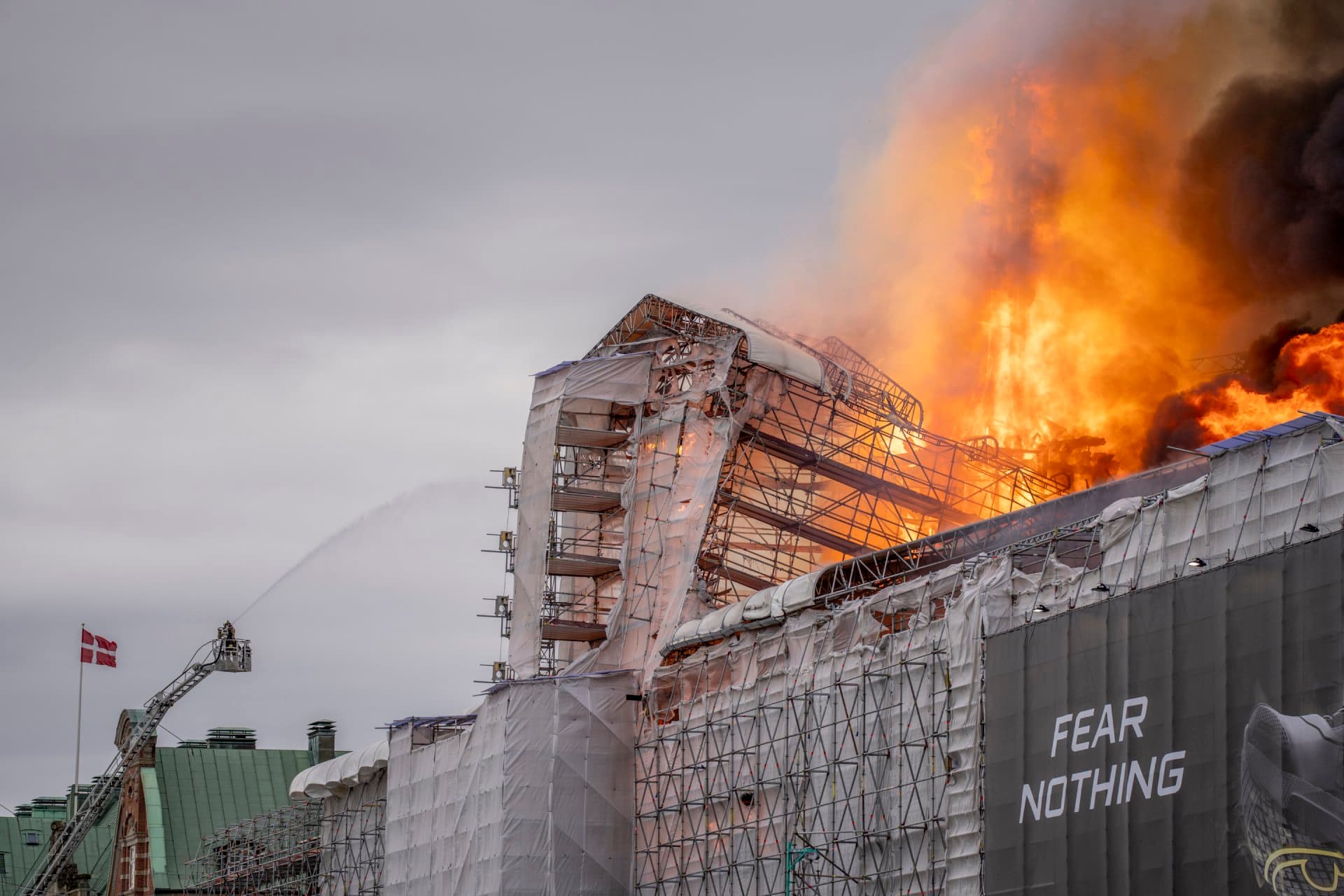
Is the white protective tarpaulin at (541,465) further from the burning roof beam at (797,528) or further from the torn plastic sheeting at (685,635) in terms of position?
the torn plastic sheeting at (685,635)

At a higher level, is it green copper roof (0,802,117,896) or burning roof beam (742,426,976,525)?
burning roof beam (742,426,976,525)

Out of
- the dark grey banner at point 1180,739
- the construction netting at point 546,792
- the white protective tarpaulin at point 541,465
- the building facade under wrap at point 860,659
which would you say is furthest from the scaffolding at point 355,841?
the dark grey banner at point 1180,739

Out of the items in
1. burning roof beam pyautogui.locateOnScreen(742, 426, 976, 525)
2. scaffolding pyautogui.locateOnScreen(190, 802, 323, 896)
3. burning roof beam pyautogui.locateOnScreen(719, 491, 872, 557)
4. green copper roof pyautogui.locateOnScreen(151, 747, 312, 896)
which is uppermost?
burning roof beam pyautogui.locateOnScreen(742, 426, 976, 525)

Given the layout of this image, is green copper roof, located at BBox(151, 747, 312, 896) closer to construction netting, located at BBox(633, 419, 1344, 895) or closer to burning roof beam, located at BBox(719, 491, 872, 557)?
construction netting, located at BBox(633, 419, 1344, 895)

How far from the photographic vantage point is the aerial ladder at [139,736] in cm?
10200

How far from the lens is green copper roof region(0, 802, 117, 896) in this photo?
10944 cm

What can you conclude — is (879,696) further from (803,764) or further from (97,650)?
(97,650)

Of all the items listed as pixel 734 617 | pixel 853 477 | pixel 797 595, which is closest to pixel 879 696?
pixel 797 595

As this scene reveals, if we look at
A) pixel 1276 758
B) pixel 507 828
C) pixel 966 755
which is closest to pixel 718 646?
pixel 507 828

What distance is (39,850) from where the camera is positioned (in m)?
122

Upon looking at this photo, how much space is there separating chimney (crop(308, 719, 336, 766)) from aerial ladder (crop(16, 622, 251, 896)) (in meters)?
9.99

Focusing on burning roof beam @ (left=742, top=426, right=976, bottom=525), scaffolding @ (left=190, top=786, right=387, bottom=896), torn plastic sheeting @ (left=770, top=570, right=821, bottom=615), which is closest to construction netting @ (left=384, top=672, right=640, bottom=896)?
torn plastic sheeting @ (left=770, top=570, right=821, bottom=615)

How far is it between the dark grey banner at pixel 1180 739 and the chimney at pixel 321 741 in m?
64.0

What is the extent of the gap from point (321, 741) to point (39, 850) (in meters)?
23.0
